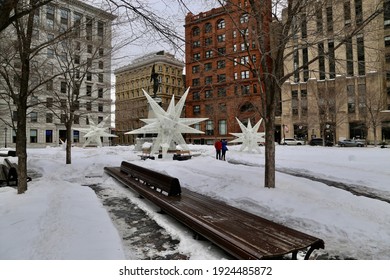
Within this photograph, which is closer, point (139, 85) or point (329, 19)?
point (329, 19)

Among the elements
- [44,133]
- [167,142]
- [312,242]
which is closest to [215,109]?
[167,142]

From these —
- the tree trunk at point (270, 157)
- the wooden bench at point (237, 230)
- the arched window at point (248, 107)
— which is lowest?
the wooden bench at point (237, 230)

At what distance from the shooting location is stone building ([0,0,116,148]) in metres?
8.09

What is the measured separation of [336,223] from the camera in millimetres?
5375

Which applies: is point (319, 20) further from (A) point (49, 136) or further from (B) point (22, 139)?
(A) point (49, 136)

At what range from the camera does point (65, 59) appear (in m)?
16.4

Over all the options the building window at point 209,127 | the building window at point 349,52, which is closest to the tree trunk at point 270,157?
the building window at point 349,52

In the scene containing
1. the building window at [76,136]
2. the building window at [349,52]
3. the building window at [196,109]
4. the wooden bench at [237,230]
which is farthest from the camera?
the building window at [196,109]

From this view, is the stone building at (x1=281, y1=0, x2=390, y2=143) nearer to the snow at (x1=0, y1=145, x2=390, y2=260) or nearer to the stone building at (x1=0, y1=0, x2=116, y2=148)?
the stone building at (x1=0, y1=0, x2=116, y2=148)

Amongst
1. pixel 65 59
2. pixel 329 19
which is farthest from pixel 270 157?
pixel 65 59

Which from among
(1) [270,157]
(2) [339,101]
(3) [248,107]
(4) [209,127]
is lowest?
(1) [270,157]

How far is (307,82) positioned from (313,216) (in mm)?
48329

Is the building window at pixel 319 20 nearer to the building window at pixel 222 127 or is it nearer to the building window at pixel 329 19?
the building window at pixel 329 19

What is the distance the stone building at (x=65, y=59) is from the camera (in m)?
8.09
